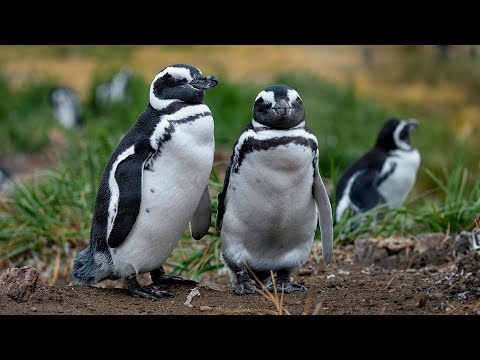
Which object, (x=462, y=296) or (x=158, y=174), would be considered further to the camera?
(x=158, y=174)

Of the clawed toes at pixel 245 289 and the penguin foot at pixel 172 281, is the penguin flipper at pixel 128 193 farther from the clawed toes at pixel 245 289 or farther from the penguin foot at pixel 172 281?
the clawed toes at pixel 245 289

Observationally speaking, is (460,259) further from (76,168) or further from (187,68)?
(76,168)

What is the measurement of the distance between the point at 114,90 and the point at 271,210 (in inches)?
363

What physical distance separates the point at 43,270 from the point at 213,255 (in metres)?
1.46

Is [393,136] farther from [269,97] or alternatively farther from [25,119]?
[25,119]

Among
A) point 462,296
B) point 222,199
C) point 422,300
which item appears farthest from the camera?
point 222,199

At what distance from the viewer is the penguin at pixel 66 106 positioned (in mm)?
13109

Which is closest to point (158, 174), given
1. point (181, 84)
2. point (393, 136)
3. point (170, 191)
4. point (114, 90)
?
point (170, 191)

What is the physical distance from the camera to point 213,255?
15.6 ft

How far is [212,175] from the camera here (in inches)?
201

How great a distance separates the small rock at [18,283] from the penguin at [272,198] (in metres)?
0.95

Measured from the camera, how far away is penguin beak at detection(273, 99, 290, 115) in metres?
3.55

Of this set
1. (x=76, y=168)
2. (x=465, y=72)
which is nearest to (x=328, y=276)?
(x=76, y=168)

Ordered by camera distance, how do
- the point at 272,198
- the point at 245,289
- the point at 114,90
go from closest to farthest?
1. the point at 272,198
2. the point at 245,289
3. the point at 114,90
